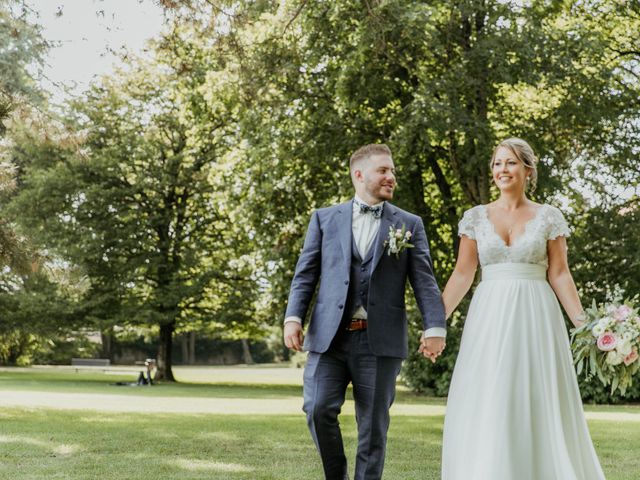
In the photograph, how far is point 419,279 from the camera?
226 inches

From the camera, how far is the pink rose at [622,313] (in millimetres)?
5539

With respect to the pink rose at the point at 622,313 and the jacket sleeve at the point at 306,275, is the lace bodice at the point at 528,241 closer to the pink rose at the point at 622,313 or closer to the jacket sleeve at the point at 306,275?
the pink rose at the point at 622,313

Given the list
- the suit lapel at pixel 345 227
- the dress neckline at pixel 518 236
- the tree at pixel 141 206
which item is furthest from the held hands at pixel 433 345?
the tree at pixel 141 206

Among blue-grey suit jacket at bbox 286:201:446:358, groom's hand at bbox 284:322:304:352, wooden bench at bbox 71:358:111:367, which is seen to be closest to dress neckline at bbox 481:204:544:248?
blue-grey suit jacket at bbox 286:201:446:358

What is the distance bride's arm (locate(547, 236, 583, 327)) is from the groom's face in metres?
1.10

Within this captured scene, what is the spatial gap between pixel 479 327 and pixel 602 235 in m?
16.7

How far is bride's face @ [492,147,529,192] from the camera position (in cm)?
585

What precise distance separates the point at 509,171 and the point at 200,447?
5.46 m

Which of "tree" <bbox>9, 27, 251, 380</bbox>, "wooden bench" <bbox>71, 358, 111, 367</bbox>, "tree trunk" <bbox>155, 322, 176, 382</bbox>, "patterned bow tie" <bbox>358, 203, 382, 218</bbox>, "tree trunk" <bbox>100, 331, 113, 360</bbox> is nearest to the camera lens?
"patterned bow tie" <bbox>358, 203, 382, 218</bbox>

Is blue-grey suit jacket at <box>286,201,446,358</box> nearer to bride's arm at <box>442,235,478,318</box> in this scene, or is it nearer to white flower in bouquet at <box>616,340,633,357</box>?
bride's arm at <box>442,235,478,318</box>

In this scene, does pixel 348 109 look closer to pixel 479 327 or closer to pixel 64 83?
pixel 64 83

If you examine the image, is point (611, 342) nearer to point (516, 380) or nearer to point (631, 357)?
point (631, 357)

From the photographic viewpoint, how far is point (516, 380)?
568 cm

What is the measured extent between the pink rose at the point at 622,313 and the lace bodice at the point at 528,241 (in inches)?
22.5
